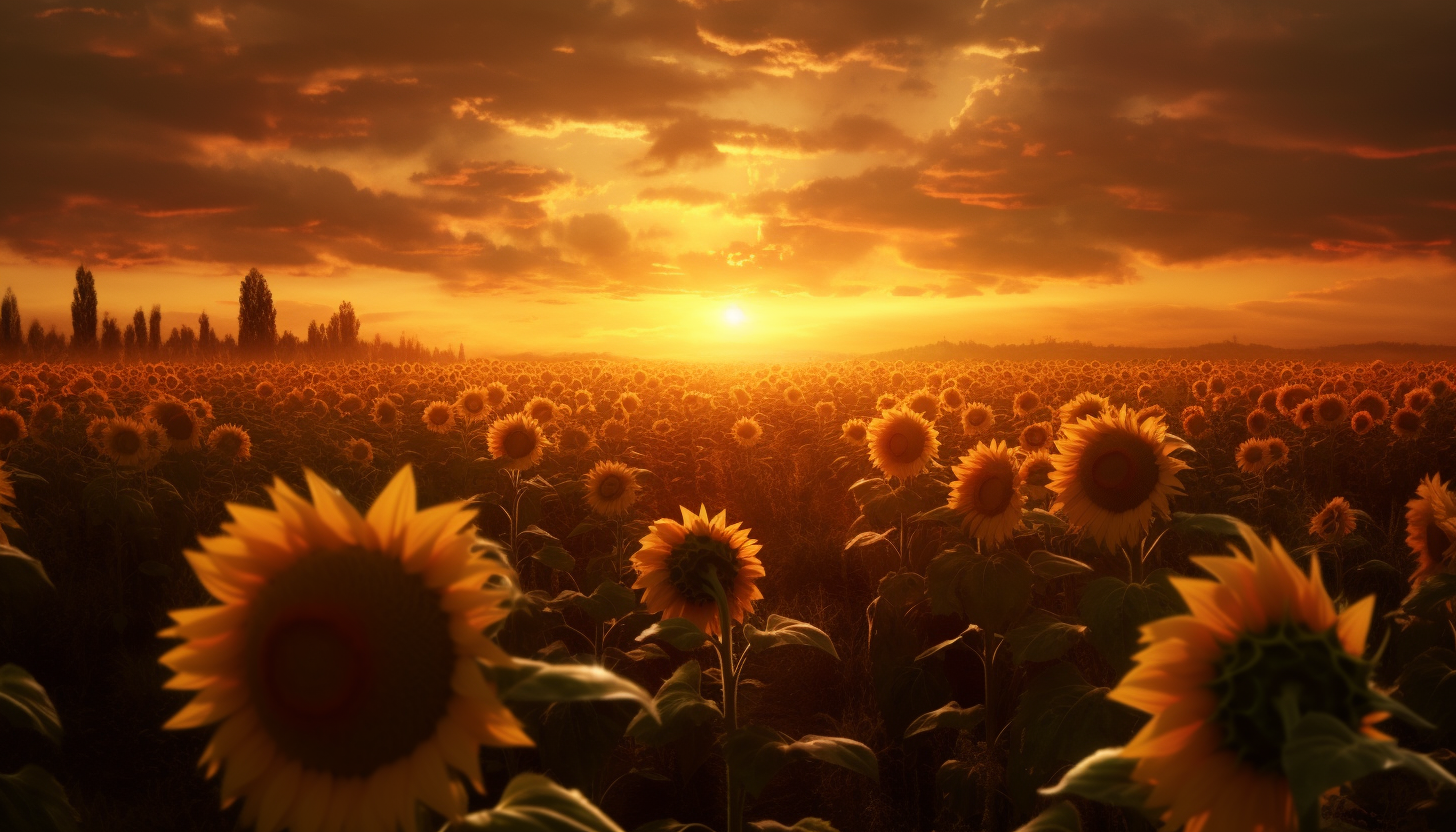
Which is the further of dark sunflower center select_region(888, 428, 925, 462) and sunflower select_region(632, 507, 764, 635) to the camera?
dark sunflower center select_region(888, 428, 925, 462)

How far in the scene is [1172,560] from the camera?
8.12 m

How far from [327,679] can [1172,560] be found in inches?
331

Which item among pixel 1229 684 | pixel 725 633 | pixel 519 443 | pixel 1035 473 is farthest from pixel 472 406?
pixel 1229 684

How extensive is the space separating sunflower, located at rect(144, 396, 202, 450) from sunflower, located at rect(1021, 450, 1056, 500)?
8.72 meters

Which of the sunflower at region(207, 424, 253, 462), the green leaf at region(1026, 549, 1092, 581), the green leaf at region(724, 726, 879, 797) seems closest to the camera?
the green leaf at region(724, 726, 879, 797)

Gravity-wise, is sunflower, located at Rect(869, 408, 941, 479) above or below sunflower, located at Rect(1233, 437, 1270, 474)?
above

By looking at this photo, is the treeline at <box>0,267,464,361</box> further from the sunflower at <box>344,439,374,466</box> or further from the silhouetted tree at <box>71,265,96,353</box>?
the sunflower at <box>344,439,374,466</box>

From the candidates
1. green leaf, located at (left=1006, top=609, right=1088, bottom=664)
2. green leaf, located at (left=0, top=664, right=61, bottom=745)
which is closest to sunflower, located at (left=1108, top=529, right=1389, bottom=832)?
green leaf, located at (left=1006, top=609, right=1088, bottom=664)

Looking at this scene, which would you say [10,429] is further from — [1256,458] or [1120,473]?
[1256,458]

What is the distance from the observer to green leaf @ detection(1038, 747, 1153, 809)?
1.39 metres

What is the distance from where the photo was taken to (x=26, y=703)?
200 centimetres

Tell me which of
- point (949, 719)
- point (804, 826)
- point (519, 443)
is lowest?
point (949, 719)

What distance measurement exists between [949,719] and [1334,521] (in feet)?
15.7

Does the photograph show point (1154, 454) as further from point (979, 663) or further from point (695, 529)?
point (979, 663)
